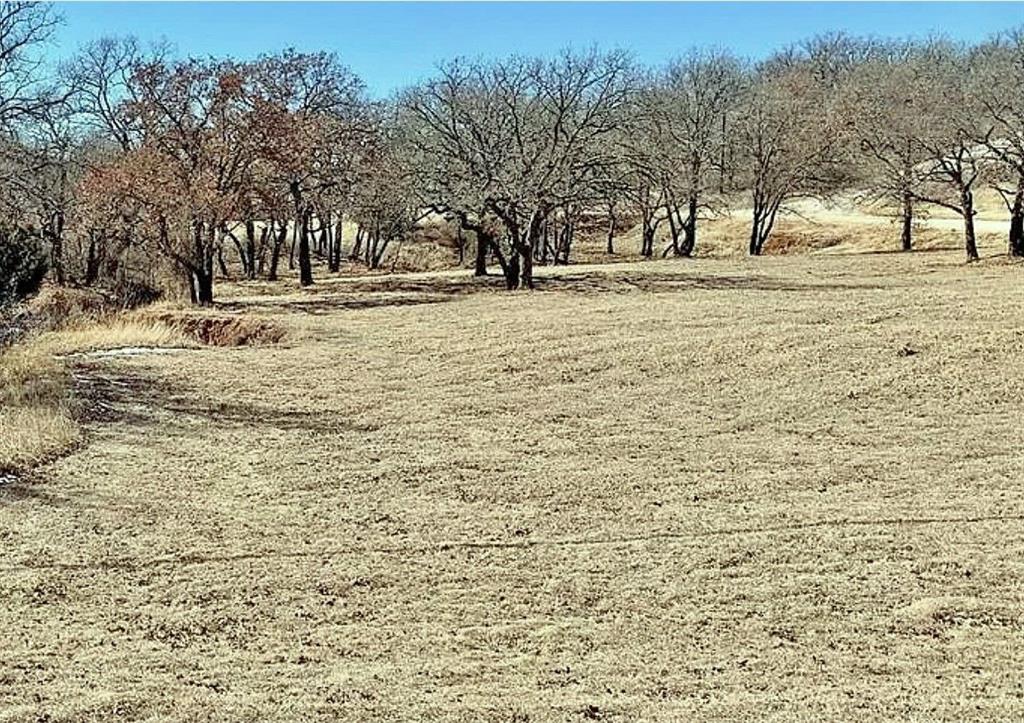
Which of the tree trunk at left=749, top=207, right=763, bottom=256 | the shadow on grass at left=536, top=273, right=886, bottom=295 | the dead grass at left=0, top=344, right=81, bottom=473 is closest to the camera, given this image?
the dead grass at left=0, top=344, right=81, bottom=473

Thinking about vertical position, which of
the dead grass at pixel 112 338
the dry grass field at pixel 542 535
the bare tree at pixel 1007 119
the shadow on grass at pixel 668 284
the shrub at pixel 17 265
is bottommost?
the dry grass field at pixel 542 535

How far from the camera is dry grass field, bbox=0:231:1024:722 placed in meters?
4.27

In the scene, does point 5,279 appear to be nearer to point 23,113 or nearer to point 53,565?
point 23,113

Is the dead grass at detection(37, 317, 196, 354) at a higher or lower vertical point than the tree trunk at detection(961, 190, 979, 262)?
lower

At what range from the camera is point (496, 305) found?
1966 centimetres

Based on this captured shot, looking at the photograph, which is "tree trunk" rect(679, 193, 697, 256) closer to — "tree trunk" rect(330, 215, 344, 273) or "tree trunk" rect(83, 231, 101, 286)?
"tree trunk" rect(330, 215, 344, 273)

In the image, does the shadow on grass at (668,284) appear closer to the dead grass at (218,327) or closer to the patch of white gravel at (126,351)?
the dead grass at (218,327)

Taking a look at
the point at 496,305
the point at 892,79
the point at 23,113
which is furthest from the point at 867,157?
the point at 23,113

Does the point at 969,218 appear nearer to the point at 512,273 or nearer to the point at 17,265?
the point at 512,273

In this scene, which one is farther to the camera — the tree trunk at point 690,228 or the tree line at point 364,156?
the tree trunk at point 690,228

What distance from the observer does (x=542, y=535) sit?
636 centimetres

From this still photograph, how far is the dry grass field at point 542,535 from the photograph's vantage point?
4.27 metres

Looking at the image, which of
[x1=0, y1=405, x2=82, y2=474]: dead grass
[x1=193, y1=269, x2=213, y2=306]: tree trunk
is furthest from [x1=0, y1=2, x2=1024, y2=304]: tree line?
[x1=0, y1=405, x2=82, y2=474]: dead grass

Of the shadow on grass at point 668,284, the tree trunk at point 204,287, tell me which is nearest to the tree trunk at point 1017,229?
the shadow on grass at point 668,284
